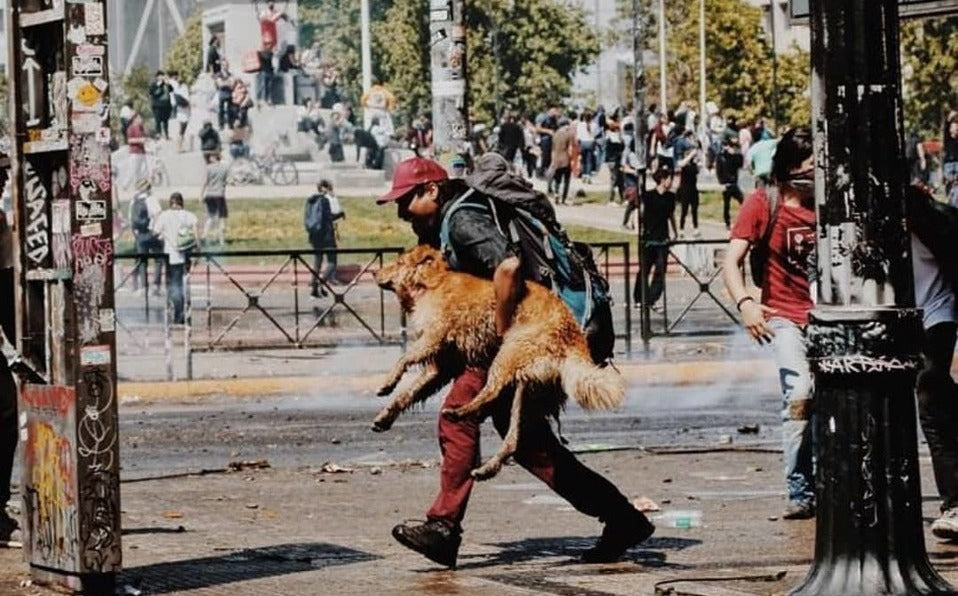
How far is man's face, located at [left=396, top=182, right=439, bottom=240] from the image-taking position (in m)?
9.85

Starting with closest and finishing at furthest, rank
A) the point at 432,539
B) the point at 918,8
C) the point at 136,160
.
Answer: the point at 432,539 → the point at 918,8 → the point at 136,160

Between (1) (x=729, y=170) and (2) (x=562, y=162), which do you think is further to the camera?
(2) (x=562, y=162)

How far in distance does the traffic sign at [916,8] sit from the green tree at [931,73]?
37851mm

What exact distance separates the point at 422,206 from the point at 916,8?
3804 millimetres

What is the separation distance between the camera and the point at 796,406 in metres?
11.1

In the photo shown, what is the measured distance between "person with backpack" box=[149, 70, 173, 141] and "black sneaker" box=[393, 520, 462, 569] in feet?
129

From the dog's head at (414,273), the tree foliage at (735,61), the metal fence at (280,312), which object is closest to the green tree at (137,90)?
the tree foliage at (735,61)

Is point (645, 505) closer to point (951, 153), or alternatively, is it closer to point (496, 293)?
point (496, 293)

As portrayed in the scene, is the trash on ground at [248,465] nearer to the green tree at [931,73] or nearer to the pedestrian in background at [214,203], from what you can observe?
the pedestrian in background at [214,203]

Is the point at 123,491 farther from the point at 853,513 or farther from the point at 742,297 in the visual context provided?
the point at 853,513

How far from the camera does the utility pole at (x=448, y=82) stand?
49.0ft

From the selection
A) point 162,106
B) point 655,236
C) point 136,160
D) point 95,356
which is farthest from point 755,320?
point 162,106

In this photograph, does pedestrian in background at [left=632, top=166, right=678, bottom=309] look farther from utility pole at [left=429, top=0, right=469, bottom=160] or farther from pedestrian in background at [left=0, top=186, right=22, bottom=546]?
pedestrian in background at [left=0, top=186, right=22, bottom=546]

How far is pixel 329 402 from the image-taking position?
20359 millimetres
